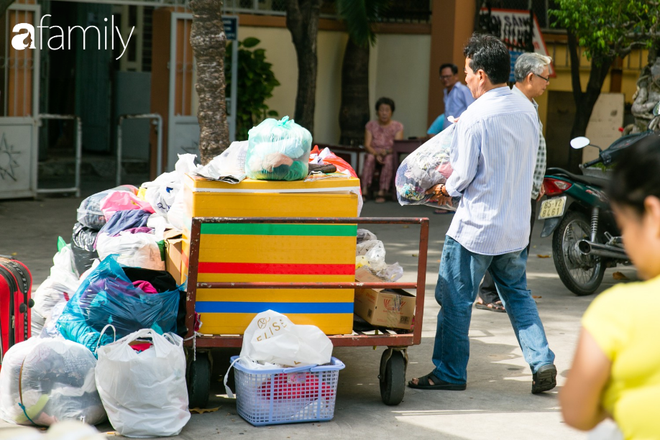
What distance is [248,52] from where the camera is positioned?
1341cm

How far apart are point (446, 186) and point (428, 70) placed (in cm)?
996

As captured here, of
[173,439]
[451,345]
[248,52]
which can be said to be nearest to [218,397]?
[173,439]

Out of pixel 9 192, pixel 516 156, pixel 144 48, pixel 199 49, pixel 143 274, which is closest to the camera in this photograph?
pixel 143 274

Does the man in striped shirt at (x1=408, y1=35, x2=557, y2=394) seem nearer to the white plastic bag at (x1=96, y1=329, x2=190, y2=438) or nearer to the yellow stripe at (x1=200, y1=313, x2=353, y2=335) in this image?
the yellow stripe at (x1=200, y1=313, x2=353, y2=335)

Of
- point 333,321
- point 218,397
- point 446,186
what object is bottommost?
point 218,397

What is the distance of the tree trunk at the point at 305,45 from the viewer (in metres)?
12.5

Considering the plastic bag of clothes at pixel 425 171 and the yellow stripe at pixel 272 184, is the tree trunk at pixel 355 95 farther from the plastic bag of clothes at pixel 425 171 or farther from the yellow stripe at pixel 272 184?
the yellow stripe at pixel 272 184

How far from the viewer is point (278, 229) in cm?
435

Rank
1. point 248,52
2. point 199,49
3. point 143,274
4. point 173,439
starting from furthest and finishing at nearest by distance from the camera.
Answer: point 248,52, point 199,49, point 143,274, point 173,439

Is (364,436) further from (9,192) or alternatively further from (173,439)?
(9,192)

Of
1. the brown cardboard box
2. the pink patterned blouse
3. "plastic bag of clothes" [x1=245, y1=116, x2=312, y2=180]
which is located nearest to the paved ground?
the brown cardboard box

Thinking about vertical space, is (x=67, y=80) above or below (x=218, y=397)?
above

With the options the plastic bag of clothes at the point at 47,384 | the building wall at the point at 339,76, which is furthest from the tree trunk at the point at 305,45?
the plastic bag of clothes at the point at 47,384

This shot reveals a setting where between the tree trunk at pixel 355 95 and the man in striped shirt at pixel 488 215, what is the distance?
8.95m
